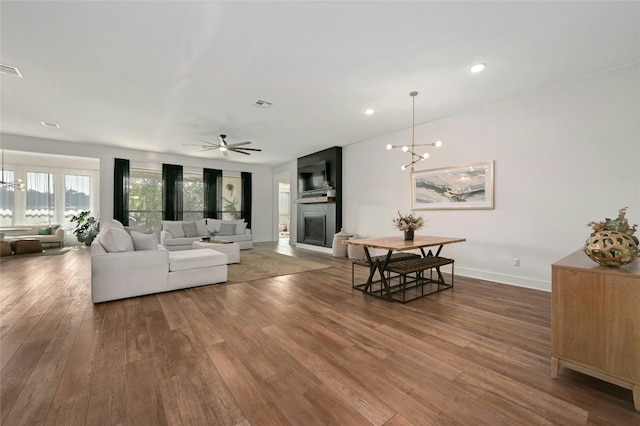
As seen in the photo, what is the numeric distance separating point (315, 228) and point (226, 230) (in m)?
2.68

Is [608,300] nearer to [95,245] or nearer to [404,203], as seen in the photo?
[404,203]

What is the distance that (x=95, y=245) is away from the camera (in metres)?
3.25

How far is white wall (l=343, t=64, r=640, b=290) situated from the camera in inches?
124

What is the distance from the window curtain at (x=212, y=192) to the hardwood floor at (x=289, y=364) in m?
5.49

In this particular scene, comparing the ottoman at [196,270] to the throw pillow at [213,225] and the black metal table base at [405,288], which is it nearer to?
the black metal table base at [405,288]

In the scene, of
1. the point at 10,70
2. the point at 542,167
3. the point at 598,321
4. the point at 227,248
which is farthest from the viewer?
the point at 227,248

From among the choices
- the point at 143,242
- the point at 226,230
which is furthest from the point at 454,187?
the point at 226,230

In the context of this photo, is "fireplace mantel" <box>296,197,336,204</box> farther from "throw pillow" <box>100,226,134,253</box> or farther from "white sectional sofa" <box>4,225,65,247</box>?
"white sectional sofa" <box>4,225,65,247</box>

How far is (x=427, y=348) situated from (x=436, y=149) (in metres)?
3.84

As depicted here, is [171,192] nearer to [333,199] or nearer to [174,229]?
[174,229]

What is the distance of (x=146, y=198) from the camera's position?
7.69 m

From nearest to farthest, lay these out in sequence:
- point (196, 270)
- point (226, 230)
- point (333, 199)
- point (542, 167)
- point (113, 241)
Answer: point (113, 241), point (542, 167), point (196, 270), point (333, 199), point (226, 230)

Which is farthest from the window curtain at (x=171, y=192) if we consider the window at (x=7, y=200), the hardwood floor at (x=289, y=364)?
the hardwood floor at (x=289, y=364)

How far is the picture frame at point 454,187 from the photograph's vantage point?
4.24 m
